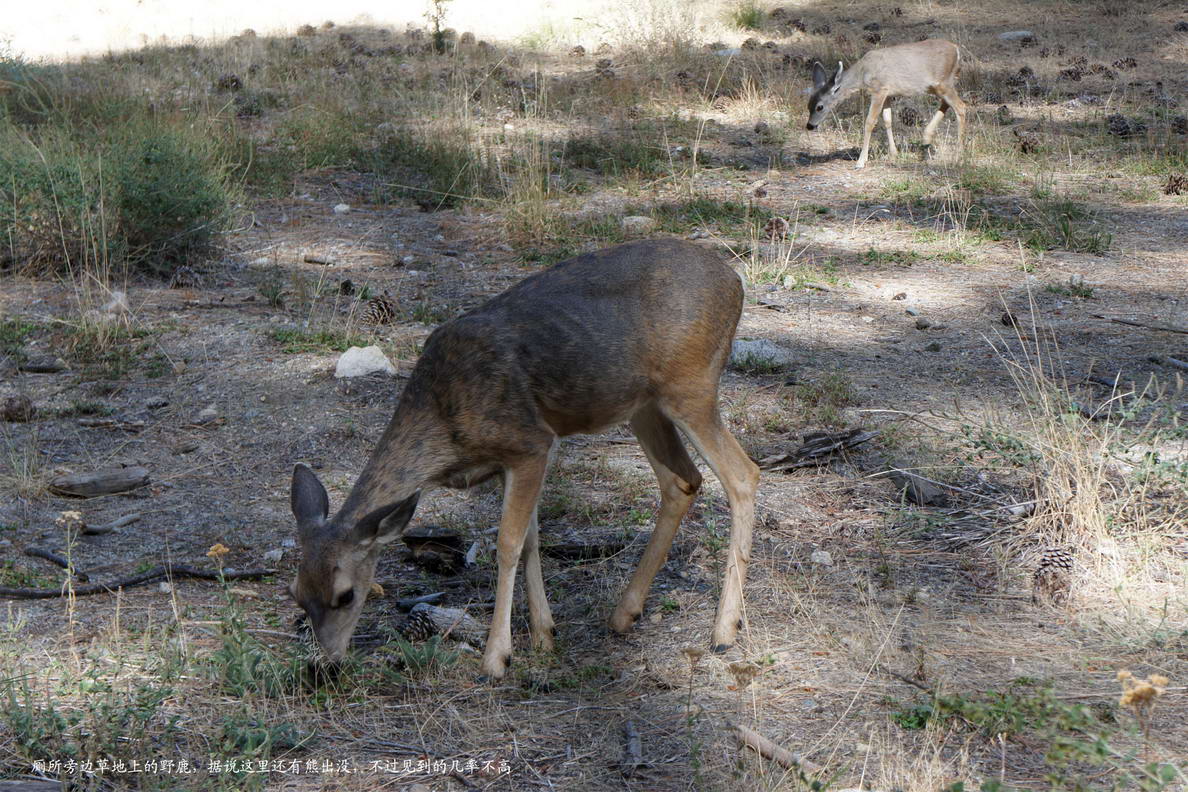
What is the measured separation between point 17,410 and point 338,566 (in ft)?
12.0

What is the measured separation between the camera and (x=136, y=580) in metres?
4.91

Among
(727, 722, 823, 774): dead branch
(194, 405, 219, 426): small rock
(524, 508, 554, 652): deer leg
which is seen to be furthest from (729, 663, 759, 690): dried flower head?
(194, 405, 219, 426): small rock

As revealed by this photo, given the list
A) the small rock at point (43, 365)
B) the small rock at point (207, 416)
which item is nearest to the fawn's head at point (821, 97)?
the small rock at point (207, 416)

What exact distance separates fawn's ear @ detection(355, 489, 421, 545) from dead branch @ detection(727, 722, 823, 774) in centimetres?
136

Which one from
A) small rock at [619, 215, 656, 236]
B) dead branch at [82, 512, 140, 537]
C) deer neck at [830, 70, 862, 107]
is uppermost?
deer neck at [830, 70, 862, 107]

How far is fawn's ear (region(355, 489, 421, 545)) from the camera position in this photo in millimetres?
3971

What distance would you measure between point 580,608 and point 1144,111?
1239 centimetres

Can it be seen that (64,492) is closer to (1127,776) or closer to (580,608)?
(580,608)

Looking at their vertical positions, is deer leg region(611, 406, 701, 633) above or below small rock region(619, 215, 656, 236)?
below

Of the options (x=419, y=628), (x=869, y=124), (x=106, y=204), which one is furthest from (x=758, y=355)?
(x=869, y=124)

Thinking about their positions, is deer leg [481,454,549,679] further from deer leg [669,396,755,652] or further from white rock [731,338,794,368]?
white rock [731,338,794,368]

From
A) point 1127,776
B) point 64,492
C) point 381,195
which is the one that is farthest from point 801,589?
point 381,195

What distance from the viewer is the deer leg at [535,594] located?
4.59m

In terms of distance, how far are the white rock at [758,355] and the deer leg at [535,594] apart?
120 inches
